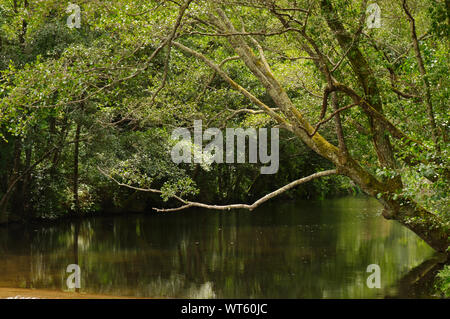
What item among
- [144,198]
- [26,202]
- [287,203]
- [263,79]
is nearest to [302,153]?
[287,203]

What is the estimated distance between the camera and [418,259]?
15141mm

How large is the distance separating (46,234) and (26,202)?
9.70 ft

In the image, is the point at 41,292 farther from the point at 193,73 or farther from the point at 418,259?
the point at 418,259

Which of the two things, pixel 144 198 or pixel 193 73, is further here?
pixel 144 198
